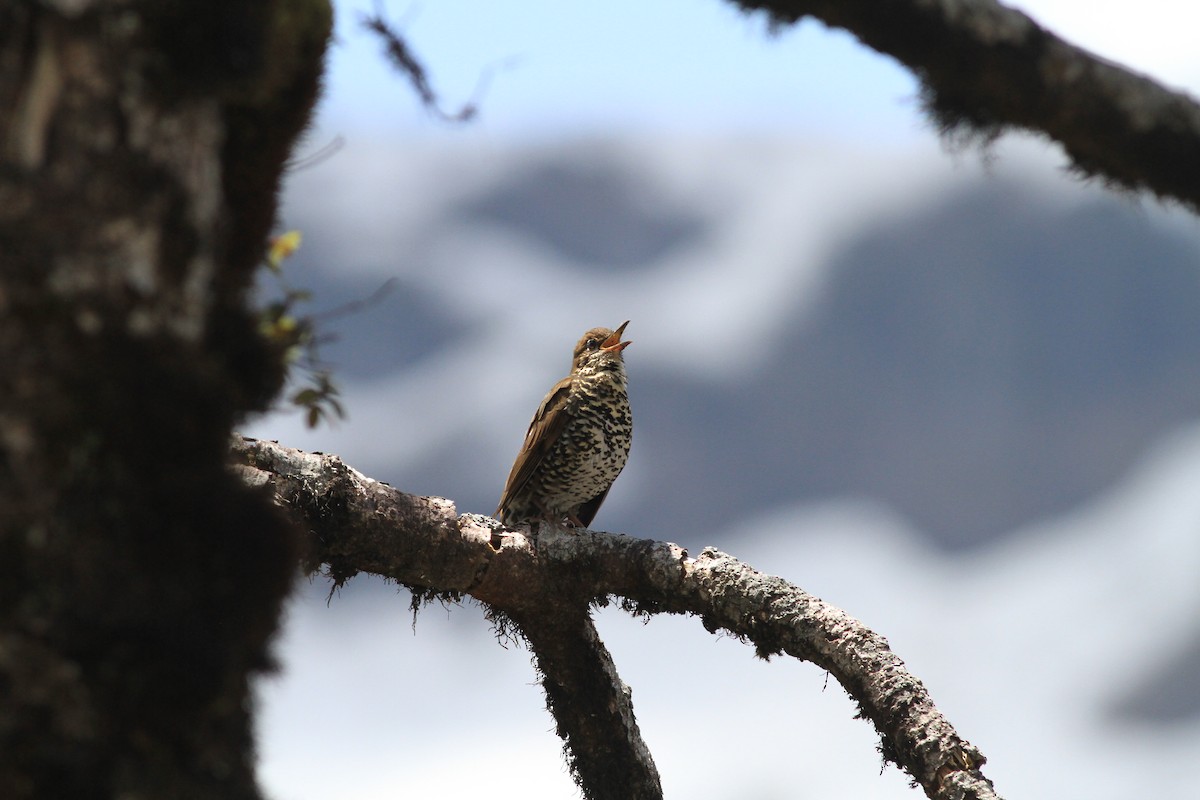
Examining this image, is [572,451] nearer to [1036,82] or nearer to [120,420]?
[1036,82]

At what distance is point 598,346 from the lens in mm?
6465

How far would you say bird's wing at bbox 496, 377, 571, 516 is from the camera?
5793 millimetres

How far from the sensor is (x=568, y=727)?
4688mm

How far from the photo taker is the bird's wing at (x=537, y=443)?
5793 mm

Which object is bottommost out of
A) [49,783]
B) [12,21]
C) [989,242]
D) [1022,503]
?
[49,783]

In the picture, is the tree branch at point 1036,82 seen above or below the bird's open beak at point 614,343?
below

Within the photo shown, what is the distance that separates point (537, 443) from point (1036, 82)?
13.0 feet

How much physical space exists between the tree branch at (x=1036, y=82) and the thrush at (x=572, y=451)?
3823 mm

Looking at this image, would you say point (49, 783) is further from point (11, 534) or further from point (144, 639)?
point (11, 534)

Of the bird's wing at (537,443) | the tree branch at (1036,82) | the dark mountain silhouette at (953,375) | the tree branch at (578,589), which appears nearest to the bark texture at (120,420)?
the tree branch at (1036,82)

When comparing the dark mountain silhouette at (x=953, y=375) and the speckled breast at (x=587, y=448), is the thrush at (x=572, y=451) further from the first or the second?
the dark mountain silhouette at (x=953, y=375)

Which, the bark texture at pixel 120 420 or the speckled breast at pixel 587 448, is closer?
the bark texture at pixel 120 420

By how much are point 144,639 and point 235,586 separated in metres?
0.17

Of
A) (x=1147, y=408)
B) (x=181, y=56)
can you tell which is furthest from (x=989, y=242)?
(x=181, y=56)
